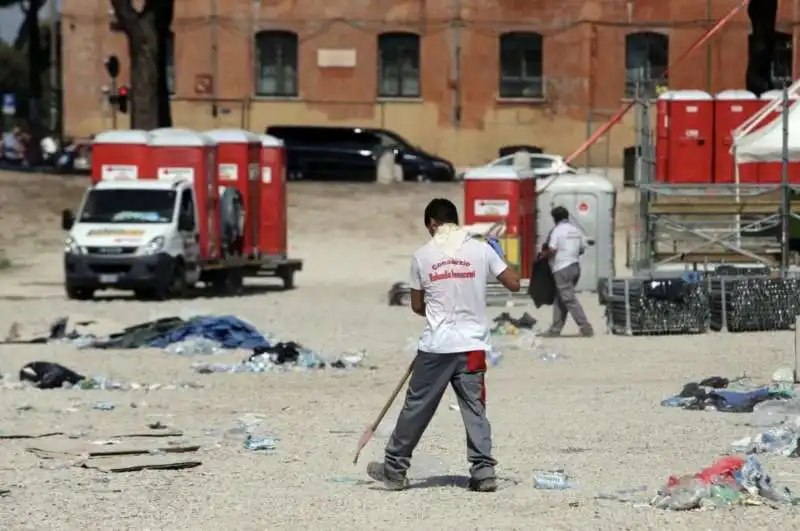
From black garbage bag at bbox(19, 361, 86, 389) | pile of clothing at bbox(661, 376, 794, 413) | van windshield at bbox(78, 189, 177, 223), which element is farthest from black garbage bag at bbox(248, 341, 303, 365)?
van windshield at bbox(78, 189, 177, 223)

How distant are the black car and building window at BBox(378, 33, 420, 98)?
13.9ft

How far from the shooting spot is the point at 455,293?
1098 centimetres

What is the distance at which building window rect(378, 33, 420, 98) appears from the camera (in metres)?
59.8

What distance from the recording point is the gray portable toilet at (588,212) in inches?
1248

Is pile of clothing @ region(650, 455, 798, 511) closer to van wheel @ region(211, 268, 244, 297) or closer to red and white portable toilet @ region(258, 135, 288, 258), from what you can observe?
van wheel @ region(211, 268, 244, 297)

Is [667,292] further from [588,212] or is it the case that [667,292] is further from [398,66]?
[398,66]

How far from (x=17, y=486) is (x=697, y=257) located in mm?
17340

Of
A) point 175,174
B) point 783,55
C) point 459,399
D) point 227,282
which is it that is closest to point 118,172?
point 175,174

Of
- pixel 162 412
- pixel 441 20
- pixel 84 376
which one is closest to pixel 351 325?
pixel 84 376

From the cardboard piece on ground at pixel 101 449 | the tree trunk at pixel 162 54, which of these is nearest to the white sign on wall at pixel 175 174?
the tree trunk at pixel 162 54

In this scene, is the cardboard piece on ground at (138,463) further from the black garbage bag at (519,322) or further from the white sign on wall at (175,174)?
the white sign on wall at (175,174)

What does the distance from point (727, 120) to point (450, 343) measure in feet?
84.5

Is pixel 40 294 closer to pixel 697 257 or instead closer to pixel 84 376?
pixel 697 257

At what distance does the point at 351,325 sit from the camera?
25156 mm
